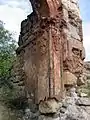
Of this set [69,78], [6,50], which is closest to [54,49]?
[69,78]

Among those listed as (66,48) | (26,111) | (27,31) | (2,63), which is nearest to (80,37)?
(66,48)

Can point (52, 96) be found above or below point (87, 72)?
below

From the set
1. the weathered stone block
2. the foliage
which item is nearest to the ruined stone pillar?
the weathered stone block

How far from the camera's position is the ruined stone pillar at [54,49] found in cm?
563

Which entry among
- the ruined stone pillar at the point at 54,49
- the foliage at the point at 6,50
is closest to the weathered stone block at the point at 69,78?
the ruined stone pillar at the point at 54,49

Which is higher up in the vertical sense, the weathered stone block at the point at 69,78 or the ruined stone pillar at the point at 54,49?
the ruined stone pillar at the point at 54,49

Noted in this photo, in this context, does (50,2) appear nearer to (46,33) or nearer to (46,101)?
(46,33)

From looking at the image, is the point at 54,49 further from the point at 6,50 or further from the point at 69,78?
the point at 6,50

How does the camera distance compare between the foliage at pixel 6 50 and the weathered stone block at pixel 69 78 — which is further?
the foliage at pixel 6 50

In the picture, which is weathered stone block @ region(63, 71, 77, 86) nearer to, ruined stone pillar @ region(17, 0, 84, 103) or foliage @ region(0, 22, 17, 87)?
ruined stone pillar @ region(17, 0, 84, 103)

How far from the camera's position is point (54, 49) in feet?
18.8

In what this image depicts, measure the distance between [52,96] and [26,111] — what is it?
0.92 meters

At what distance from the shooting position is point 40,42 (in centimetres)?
594

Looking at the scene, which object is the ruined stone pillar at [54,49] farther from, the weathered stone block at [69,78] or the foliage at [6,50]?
the foliage at [6,50]
